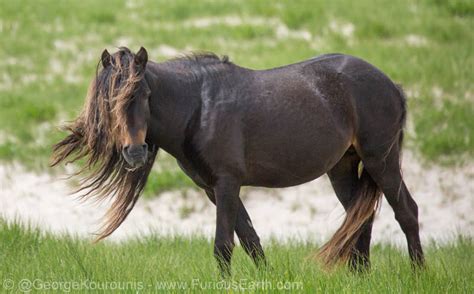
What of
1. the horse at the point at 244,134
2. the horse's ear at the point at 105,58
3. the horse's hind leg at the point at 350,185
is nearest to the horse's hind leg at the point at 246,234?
the horse at the point at 244,134

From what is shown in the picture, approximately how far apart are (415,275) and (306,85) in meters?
1.28

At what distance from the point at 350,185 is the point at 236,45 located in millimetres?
6140

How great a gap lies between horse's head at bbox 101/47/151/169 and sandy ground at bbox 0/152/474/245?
4200 mm

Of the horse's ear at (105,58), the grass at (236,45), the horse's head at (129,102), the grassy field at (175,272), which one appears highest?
the grass at (236,45)

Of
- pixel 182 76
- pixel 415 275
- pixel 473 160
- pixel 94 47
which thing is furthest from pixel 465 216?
pixel 94 47

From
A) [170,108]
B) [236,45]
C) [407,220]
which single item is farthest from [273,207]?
[170,108]

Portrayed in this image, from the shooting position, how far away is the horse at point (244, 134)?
5.06 metres

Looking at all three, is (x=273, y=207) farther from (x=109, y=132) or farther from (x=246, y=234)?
(x=109, y=132)

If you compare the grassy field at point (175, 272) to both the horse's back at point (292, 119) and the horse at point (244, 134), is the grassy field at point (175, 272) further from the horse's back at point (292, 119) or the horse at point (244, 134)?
the horse's back at point (292, 119)

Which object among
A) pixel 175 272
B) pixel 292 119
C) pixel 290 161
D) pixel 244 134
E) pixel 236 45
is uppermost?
pixel 236 45

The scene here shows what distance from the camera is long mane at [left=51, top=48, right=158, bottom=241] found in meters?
4.93

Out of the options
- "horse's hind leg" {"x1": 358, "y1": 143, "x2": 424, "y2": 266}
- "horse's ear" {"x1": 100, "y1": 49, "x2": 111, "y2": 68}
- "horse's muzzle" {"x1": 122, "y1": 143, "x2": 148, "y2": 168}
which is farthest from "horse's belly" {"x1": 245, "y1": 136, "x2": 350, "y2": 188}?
"horse's ear" {"x1": 100, "y1": 49, "x2": 111, "y2": 68}

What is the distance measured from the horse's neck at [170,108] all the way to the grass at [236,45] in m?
4.37

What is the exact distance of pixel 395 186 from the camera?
19.9 feet
